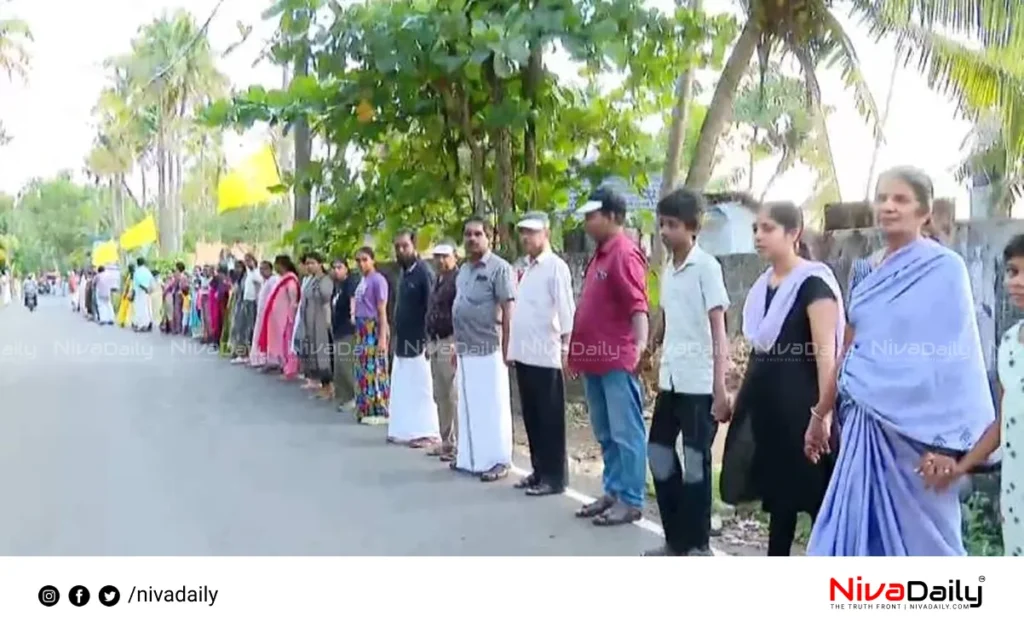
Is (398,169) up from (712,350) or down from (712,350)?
up

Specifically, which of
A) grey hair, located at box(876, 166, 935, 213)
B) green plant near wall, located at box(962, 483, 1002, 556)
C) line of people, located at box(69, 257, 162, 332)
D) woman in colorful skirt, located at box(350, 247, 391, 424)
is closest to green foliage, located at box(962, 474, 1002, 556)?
green plant near wall, located at box(962, 483, 1002, 556)

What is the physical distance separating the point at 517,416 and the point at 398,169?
3.91 ft

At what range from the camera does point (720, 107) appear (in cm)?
358

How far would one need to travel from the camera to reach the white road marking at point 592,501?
3.08 m

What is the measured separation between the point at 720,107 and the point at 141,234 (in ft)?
6.36

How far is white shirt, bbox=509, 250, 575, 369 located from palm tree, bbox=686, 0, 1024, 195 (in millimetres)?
536

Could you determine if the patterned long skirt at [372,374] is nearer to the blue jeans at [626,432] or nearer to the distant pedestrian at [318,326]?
the distant pedestrian at [318,326]

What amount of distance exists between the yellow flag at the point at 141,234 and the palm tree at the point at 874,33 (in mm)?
1727

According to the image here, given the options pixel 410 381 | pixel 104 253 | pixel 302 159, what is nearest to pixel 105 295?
pixel 104 253
